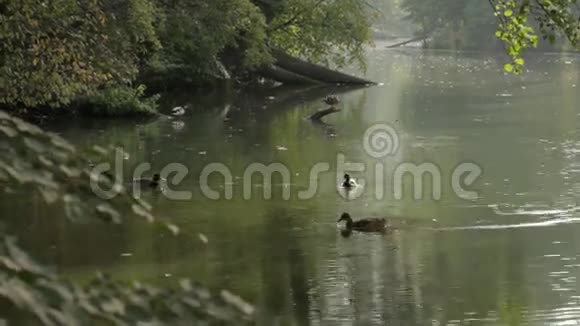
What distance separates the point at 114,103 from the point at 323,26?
13.4m

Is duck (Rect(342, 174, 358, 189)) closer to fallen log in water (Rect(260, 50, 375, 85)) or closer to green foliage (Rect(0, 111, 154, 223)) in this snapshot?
green foliage (Rect(0, 111, 154, 223))

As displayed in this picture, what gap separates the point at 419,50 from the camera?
79375 mm

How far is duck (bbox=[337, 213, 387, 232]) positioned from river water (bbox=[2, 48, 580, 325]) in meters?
0.21

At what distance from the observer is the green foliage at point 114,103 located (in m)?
29.9

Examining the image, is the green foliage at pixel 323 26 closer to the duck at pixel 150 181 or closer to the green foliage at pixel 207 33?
the green foliage at pixel 207 33

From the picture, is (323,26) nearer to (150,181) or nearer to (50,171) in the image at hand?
(150,181)

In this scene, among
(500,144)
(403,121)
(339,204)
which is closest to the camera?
(339,204)

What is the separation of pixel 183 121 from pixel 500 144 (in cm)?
1039

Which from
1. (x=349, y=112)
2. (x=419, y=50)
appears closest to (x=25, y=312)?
(x=349, y=112)

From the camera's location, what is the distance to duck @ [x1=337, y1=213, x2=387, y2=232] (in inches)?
566

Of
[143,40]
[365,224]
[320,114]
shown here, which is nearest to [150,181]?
[365,224]

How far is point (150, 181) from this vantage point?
18312mm

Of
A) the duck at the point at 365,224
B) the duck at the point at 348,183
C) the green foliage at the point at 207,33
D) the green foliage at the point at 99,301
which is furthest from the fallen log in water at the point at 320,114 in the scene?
the green foliage at the point at 99,301

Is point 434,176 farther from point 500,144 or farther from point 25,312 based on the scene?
point 25,312
